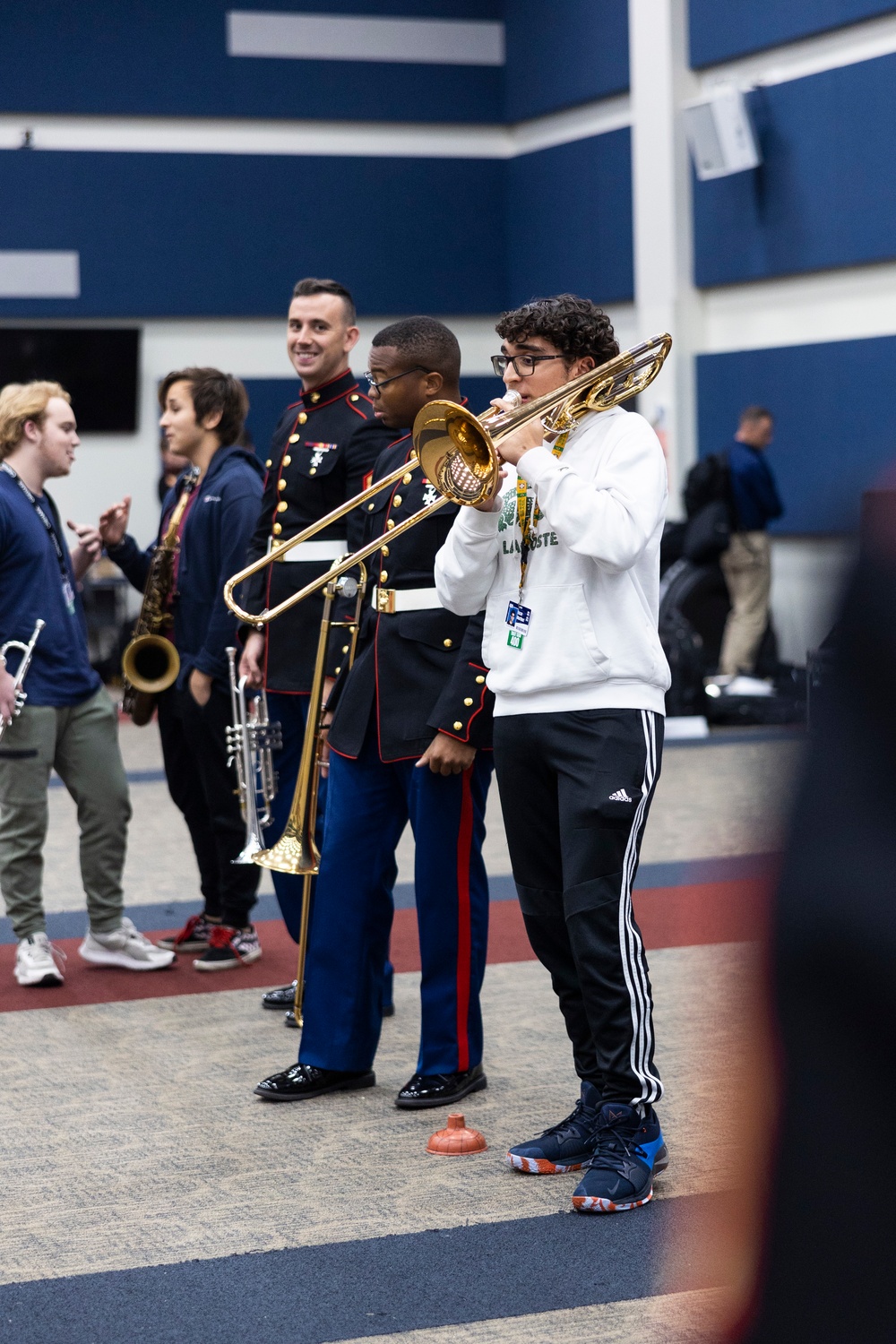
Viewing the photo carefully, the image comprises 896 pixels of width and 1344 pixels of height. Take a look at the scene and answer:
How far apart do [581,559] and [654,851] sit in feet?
13.7

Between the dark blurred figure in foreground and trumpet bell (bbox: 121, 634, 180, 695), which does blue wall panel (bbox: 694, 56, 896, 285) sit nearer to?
trumpet bell (bbox: 121, 634, 180, 695)

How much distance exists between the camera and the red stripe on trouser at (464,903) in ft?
13.6

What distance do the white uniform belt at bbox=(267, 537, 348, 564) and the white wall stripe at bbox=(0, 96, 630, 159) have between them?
11.6m

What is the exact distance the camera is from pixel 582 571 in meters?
3.54

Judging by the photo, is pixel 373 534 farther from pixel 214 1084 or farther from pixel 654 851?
pixel 654 851

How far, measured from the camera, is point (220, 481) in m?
5.81

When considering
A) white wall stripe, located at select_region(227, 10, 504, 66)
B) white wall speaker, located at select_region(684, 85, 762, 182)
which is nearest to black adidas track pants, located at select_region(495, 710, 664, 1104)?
white wall speaker, located at select_region(684, 85, 762, 182)

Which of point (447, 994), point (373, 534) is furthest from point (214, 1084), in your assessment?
point (373, 534)

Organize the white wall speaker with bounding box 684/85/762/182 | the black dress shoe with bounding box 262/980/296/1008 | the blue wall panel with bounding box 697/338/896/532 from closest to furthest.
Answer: the black dress shoe with bounding box 262/980/296/1008 < the blue wall panel with bounding box 697/338/896/532 < the white wall speaker with bounding box 684/85/762/182

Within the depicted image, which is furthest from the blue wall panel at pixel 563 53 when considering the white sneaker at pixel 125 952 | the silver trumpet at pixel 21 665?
the white sneaker at pixel 125 952

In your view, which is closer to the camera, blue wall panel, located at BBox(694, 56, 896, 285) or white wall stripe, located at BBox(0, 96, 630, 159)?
blue wall panel, located at BBox(694, 56, 896, 285)

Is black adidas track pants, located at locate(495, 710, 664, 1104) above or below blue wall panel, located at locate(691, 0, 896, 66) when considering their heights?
below

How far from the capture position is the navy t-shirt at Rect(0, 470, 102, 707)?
5.48m

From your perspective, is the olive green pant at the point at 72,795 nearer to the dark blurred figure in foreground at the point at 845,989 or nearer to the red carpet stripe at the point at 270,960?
the red carpet stripe at the point at 270,960
